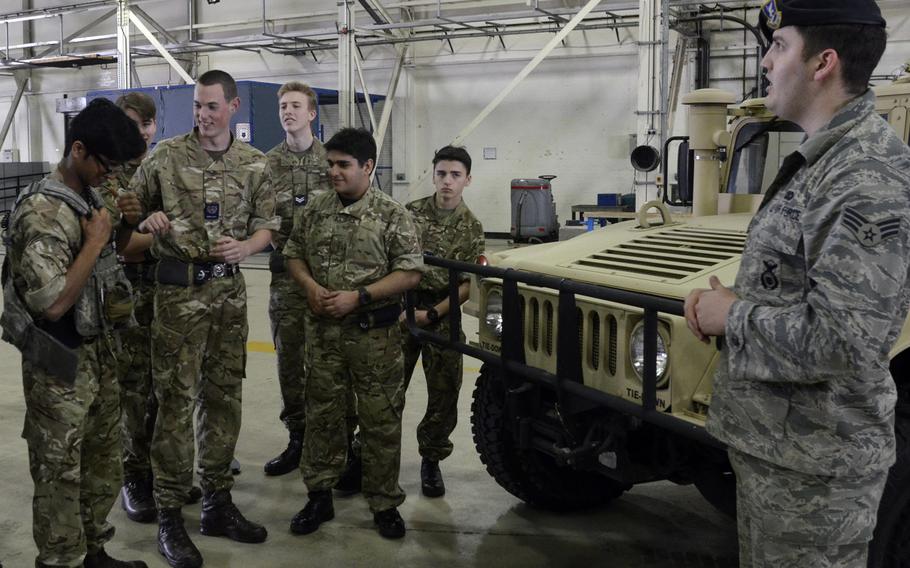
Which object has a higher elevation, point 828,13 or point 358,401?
point 828,13

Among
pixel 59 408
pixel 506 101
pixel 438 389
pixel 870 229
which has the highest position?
pixel 506 101

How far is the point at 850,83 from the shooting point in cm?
163

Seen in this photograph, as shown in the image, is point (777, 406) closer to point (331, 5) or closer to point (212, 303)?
point (212, 303)

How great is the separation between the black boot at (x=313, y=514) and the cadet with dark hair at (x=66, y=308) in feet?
3.10

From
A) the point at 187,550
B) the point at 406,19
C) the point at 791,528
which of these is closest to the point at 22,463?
the point at 187,550

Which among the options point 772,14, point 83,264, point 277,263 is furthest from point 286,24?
point 772,14

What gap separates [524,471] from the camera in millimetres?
3801

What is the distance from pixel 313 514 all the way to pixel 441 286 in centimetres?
109

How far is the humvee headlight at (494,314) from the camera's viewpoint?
324 cm

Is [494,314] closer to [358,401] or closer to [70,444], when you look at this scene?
[358,401]

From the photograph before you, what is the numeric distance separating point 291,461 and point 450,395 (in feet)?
3.13

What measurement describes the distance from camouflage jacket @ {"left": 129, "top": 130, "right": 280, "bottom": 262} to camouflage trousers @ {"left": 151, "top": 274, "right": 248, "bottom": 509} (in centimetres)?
17

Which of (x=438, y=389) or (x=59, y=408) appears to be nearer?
(x=59, y=408)

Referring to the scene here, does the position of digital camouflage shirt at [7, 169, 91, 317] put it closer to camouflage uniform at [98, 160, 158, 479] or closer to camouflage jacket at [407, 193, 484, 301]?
camouflage uniform at [98, 160, 158, 479]
